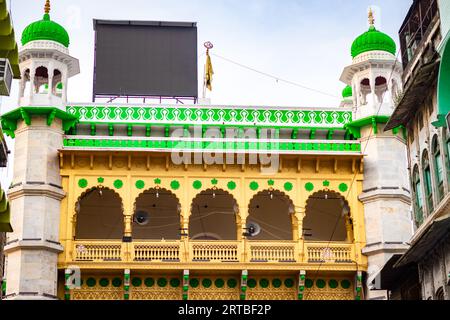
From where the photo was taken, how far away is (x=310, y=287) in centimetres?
2709

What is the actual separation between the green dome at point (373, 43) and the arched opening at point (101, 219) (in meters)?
8.75

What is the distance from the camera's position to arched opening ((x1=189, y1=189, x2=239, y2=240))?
29406mm

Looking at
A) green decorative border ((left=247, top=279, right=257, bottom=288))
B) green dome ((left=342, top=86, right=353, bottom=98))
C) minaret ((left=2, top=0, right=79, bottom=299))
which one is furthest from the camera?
green dome ((left=342, top=86, right=353, bottom=98))

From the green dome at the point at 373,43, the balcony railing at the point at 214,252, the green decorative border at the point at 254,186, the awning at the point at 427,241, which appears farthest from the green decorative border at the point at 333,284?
the green dome at the point at 373,43

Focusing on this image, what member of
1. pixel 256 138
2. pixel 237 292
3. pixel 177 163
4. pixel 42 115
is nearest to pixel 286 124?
pixel 256 138

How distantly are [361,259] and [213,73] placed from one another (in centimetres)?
832

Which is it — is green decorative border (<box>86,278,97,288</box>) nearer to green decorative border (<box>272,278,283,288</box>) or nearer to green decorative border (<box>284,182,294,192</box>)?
green decorative border (<box>272,278,283,288</box>)

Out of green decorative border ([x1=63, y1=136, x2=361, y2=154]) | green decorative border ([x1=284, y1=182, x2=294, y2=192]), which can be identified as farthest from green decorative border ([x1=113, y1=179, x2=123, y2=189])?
green decorative border ([x1=284, y1=182, x2=294, y2=192])

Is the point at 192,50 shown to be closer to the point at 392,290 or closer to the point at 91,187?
the point at 91,187

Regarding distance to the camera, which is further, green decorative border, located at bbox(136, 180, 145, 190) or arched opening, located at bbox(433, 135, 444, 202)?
green decorative border, located at bbox(136, 180, 145, 190)

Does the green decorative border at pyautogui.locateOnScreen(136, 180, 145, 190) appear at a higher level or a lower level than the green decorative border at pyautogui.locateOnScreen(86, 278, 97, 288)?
higher

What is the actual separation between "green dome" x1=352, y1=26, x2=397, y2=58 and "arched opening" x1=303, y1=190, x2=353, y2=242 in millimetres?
4701

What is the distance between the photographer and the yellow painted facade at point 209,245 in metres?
26.5

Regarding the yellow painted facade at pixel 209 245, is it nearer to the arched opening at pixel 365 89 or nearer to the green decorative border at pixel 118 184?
the green decorative border at pixel 118 184
